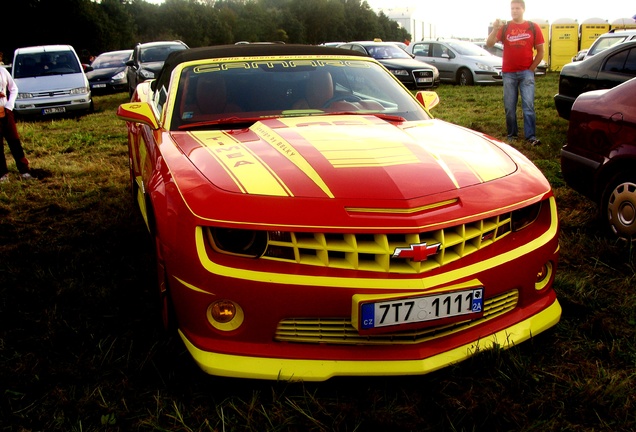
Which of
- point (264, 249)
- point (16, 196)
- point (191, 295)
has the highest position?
point (264, 249)

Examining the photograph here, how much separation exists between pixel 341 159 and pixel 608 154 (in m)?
2.23

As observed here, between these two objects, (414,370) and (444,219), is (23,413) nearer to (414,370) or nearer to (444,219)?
(414,370)

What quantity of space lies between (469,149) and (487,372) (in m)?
1.02

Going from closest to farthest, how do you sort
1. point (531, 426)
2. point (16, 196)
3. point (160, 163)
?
point (531, 426), point (160, 163), point (16, 196)

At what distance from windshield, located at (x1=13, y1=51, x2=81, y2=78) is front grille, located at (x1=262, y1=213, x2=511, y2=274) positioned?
12.4 metres

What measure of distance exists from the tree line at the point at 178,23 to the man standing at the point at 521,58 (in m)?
30.0

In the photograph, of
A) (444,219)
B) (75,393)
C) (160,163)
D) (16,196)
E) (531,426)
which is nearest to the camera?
(531,426)

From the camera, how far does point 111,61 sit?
18.0 metres

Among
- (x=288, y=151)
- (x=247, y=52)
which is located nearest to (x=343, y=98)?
(x=247, y=52)

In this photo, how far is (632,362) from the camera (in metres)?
2.56

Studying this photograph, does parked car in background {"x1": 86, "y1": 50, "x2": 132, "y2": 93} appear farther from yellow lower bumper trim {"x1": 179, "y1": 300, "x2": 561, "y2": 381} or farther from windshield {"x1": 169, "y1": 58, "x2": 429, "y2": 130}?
yellow lower bumper trim {"x1": 179, "y1": 300, "x2": 561, "y2": 381}

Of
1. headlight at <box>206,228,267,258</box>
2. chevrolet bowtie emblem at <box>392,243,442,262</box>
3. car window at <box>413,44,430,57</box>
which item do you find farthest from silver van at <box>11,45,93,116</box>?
chevrolet bowtie emblem at <box>392,243,442,262</box>

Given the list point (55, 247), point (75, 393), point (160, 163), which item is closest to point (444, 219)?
point (160, 163)

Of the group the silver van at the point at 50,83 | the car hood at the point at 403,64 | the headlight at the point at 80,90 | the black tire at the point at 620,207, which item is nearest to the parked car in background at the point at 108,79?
the silver van at the point at 50,83
